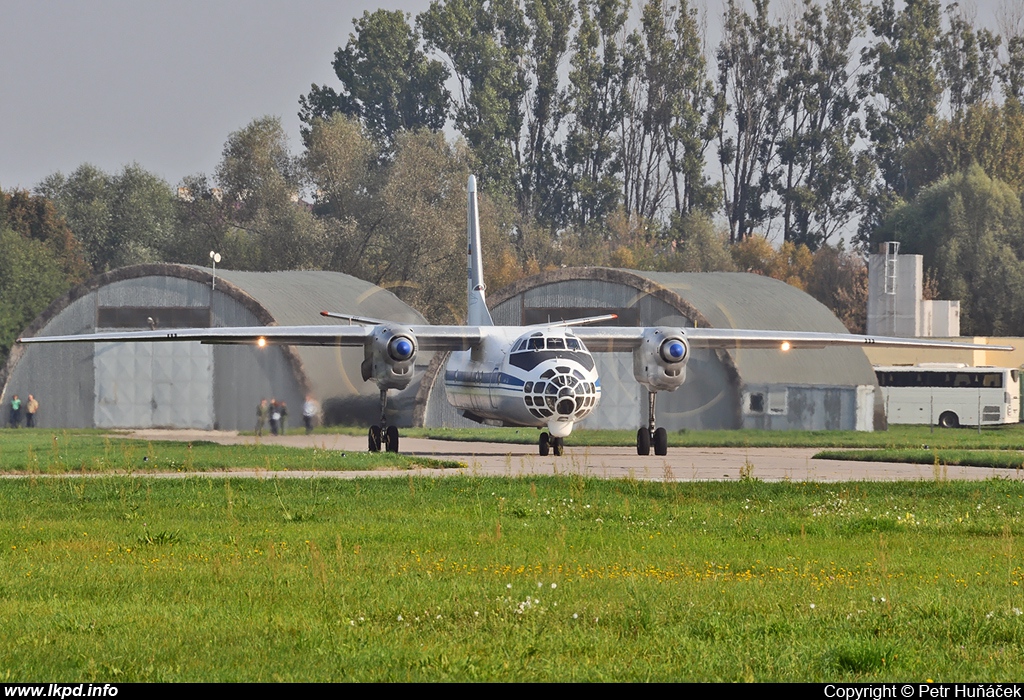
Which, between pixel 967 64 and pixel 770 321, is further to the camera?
pixel 967 64

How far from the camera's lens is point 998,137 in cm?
9869

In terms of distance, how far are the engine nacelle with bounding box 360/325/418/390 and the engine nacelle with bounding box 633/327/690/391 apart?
6133mm

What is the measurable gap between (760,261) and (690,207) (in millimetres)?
9946

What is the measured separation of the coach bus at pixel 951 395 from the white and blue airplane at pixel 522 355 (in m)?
20.8

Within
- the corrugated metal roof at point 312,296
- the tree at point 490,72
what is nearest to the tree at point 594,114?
the tree at point 490,72

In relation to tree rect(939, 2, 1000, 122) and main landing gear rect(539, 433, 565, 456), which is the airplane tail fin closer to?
main landing gear rect(539, 433, 565, 456)

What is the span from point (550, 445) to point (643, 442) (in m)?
2.58

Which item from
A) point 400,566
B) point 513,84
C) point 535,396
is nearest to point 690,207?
point 513,84

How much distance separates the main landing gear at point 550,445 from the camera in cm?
3405

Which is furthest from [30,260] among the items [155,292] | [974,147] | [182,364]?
[974,147]

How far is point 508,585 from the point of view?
12.5 metres

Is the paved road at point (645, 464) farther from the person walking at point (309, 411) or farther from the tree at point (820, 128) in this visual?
the tree at point (820, 128)

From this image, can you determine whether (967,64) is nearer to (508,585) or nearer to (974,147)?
(974,147)

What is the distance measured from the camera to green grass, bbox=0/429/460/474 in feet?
89.9
